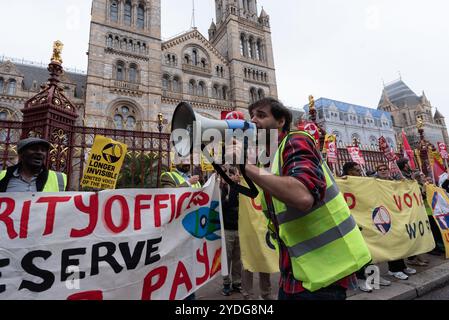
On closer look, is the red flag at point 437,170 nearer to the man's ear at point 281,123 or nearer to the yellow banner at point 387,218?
the yellow banner at point 387,218

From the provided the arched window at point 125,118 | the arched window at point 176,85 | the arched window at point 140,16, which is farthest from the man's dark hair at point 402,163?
the arched window at point 140,16

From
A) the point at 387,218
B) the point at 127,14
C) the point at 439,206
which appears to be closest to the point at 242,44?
the point at 127,14

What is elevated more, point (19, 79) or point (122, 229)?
point (19, 79)

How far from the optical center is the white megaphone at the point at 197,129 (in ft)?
4.87

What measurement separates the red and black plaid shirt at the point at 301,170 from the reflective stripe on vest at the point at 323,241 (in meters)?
0.06

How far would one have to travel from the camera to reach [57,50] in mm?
5121

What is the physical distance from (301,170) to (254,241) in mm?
2664

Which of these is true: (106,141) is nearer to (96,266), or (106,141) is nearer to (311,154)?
(96,266)

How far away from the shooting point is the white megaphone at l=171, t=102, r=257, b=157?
1.49 m

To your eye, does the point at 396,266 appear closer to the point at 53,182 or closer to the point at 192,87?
the point at 53,182
